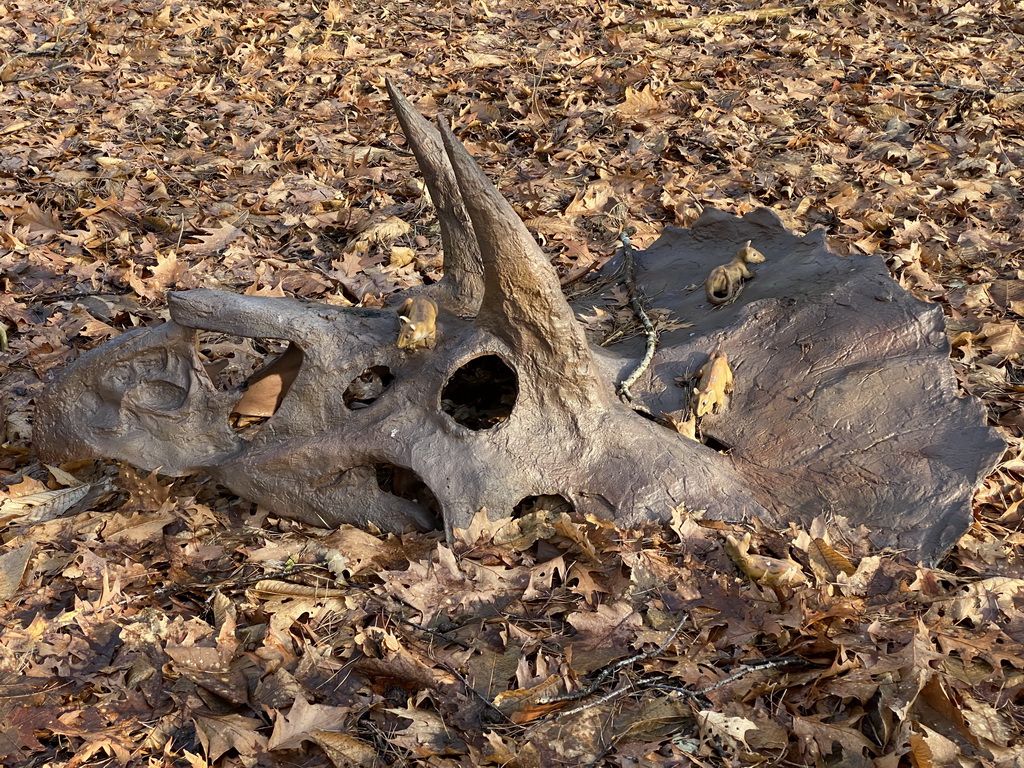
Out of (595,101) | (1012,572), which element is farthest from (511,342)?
(595,101)

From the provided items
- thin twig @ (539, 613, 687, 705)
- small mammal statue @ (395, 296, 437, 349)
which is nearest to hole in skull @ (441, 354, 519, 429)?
small mammal statue @ (395, 296, 437, 349)

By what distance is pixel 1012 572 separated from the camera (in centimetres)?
412

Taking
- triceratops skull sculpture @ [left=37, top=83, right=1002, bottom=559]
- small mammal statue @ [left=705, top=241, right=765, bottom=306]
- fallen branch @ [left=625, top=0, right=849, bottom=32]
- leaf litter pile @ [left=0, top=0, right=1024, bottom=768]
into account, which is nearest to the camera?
leaf litter pile @ [left=0, top=0, right=1024, bottom=768]

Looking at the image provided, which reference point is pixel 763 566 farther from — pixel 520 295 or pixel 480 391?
pixel 480 391

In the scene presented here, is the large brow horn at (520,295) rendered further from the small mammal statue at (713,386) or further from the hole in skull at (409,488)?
the hole in skull at (409,488)

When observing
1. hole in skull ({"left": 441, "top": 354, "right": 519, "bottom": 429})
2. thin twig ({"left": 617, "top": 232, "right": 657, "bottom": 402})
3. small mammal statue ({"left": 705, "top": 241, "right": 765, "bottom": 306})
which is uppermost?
small mammal statue ({"left": 705, "top": 241, "right": 765, "bottom": 306})

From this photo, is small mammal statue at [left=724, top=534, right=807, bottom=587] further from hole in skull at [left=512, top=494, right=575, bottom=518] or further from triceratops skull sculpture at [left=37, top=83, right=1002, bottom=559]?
hole in skull at [left=512, top=494, right=575, bottom=518]

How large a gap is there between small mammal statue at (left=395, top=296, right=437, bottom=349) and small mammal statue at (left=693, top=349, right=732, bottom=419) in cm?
126

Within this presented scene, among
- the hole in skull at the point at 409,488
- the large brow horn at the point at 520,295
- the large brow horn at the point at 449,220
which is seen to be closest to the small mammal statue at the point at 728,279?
the large brow horn at the point at 520,295

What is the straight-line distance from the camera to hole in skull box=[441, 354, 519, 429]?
15.3ft

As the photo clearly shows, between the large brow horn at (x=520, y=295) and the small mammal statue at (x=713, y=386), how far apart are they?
484mm

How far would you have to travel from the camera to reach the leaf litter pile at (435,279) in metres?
3.43

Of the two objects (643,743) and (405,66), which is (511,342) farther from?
(405,66)

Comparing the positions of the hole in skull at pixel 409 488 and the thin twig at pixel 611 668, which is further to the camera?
the hole in skull at pixel 409 488
